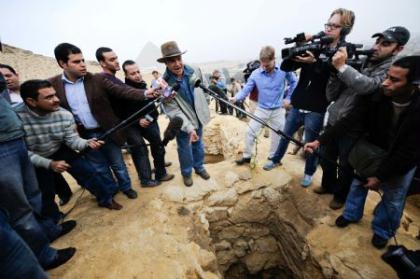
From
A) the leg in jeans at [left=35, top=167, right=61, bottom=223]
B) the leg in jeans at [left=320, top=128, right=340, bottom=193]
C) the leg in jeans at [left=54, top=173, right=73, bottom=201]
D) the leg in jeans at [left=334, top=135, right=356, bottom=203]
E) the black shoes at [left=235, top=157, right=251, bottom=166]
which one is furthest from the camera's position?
the black shoes at [left=235, top=157, right=251, bottom=166]

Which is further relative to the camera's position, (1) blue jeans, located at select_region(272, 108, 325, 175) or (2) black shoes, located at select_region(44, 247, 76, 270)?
(1) blue jeans, located at select_region(272, 108, 325, 175)

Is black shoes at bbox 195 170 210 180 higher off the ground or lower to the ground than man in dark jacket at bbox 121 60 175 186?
lower

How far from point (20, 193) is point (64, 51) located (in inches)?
68.2

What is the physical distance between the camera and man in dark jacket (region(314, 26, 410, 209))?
2.26m

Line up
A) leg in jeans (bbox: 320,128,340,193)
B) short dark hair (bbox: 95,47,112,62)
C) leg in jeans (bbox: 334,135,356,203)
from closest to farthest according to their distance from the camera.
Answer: leg in jeans (bbox: 334,135,356,203)
leg in jeans (bbox: 320,128,340,193)
short dark hair (bbox: 95,47,112,62)

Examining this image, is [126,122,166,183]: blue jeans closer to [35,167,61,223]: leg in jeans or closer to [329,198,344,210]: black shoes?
[35,167,61,223]: leg in jeans

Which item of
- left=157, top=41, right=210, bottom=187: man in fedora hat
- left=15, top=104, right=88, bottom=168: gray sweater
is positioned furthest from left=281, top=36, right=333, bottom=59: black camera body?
left=15, top=104, right=88, bottom=168: gray sweater

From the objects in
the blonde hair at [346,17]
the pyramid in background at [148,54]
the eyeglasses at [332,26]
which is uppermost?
the blonde hair at [346,17]

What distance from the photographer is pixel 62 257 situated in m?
Answer: 2.44

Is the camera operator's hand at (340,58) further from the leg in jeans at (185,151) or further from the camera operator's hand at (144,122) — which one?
the camera operator's hand at (144,122)

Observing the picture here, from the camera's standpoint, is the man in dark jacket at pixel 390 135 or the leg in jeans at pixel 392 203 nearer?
the man in dark jacket at pixel 390 135

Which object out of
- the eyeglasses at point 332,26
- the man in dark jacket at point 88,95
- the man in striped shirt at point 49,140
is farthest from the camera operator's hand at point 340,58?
the man in striped shirt at point 49,140

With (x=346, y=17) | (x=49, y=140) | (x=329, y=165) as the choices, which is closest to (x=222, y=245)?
(x=329, y=165)

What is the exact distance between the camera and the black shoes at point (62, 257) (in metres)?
2.37
